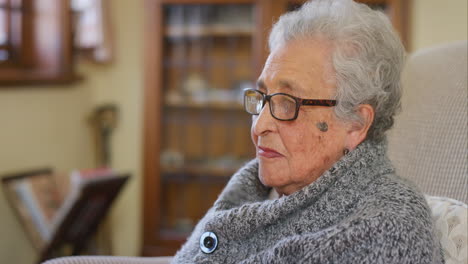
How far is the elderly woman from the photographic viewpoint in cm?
105

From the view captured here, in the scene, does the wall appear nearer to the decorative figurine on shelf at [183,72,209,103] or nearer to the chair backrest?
the decorative figurine on shelf at [183,72,209,103]

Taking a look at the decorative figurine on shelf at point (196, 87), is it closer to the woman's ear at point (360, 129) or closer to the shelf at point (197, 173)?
the shelf at point (197, 173)

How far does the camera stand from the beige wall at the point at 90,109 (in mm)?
2611

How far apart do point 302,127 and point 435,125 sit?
42 centimetres

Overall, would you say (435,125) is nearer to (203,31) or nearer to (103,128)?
(203,31)

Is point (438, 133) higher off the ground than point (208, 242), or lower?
higher

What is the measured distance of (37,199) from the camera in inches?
95.6

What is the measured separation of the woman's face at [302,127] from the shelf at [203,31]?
212 cm

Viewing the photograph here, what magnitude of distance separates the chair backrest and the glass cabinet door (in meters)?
1.83

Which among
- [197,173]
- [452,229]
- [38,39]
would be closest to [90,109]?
[38,39]

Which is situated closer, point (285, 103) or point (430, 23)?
point (285, 103)

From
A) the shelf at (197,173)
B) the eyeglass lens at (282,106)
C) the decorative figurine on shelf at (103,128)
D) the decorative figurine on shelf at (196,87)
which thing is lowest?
the shelf at (197,173)

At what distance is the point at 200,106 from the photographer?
3350 millimetres

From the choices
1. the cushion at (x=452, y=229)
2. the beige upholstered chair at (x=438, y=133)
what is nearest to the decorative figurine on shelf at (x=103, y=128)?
the beige upholstered chair at (x=438, y=133)
